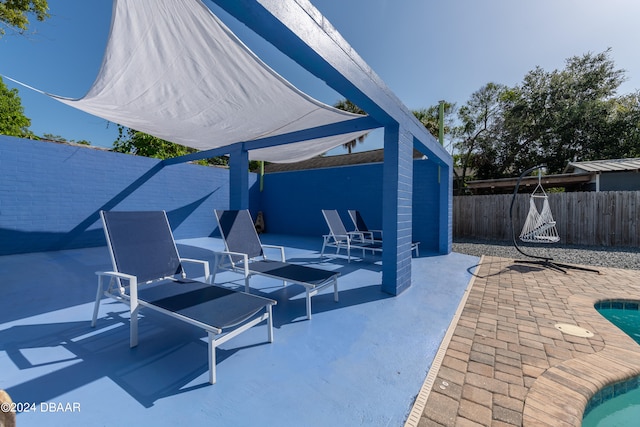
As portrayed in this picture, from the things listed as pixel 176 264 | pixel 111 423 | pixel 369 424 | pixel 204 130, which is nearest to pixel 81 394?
pixel 111 423

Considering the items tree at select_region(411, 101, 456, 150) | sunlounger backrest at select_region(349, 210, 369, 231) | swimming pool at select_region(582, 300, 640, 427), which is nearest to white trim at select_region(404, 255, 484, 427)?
swimming pool at select_region(582, 300, 640, 427)

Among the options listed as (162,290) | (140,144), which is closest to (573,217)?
(162,290)

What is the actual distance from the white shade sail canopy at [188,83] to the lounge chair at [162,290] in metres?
1.95

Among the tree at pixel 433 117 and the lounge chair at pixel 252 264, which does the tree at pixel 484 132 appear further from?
the lounge chair at pixel 252 264

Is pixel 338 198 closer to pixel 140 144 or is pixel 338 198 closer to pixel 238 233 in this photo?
pixel 238 233

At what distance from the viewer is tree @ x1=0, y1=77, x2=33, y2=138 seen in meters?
16.4

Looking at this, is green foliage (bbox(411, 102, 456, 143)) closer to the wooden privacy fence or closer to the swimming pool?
the wooden privacy fence

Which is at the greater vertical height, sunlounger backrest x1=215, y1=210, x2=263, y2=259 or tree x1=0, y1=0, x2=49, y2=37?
tree x1=0, y1=0, x2=49, y2=37

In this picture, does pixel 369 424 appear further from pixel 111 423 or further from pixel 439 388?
pixel 111 423

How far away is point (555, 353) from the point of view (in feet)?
8.06

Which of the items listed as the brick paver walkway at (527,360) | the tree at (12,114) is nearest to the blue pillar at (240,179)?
the brick paver walkway at (527,360)

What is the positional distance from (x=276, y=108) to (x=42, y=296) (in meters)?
4.34

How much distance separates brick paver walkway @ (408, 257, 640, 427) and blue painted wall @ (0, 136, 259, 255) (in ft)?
31.1

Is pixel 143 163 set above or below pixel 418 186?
above
